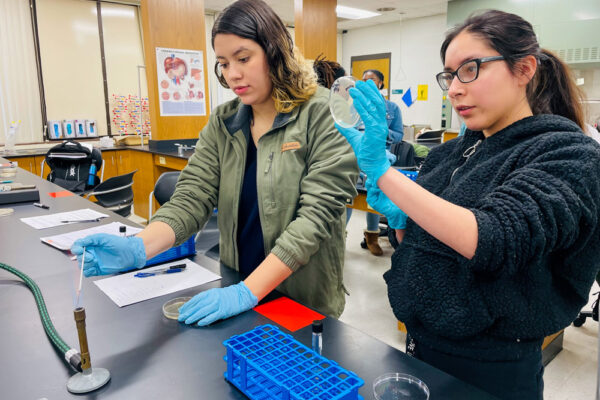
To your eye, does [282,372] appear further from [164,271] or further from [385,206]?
[164,271]

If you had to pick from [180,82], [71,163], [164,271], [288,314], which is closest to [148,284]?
[164,271]

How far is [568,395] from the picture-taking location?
1874 millimetres

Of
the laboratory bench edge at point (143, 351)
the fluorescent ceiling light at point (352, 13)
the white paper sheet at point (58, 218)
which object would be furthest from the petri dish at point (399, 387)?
the fluorescent ceiling light at point (352, 13)

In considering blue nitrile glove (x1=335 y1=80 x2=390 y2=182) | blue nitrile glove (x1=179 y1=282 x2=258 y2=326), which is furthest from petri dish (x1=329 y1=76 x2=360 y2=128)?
blue nitrile glove (x1=179 y1=282 x2=258 y2=326)

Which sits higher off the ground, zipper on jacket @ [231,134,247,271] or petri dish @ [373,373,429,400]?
zipper on jacket @ [231,134,247,271]

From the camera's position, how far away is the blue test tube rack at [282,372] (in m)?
0.60

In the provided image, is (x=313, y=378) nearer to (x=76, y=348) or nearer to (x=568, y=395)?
(x=76, y=348)

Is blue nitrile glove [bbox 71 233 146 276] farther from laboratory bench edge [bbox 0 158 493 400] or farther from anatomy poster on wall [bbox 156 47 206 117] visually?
anatomy poster on wall [bbox 156 47 206 117]

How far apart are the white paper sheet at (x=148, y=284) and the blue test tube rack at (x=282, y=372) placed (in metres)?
0.43

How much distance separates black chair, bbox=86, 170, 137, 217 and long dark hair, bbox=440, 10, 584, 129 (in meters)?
3.09

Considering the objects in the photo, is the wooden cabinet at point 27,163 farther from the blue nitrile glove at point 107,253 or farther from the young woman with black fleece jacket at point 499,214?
the young woman with black fleece jacket at point 499,214

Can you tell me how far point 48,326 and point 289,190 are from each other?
680 mm

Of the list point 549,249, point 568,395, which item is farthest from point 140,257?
point 568,395

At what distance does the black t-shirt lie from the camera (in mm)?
1283
